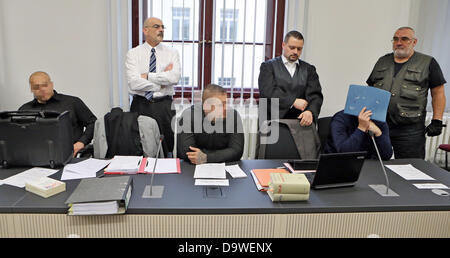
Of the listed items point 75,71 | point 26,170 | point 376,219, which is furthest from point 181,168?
point 75,71

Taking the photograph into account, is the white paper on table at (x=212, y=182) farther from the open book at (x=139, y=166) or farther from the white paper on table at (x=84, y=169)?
the white paper on table at (x=84, y=169)

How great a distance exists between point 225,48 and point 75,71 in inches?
59.6

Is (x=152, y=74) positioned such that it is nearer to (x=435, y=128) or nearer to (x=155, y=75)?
(x=155, y=75)

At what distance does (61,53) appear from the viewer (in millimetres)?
3393

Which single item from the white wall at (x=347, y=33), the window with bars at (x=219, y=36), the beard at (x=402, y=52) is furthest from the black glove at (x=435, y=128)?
the window with bars at (x=219, y=36)

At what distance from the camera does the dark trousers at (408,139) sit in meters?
2.71

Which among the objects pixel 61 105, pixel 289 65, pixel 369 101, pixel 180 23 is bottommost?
pixel 61 105

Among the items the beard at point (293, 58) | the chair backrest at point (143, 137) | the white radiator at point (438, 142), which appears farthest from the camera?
the white radiator at point (438, 142)

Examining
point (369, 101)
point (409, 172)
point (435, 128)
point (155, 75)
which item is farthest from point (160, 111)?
point (435, 128)

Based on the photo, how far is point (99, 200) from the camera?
1.47 m

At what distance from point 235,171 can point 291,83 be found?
1105mm

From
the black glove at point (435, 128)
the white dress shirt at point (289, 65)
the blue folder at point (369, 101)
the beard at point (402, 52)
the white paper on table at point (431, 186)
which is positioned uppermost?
the beard at point (402, 52)

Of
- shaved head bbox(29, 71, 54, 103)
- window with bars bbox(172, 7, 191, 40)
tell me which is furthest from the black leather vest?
shaved head bbox(29, 71, 54, 103)

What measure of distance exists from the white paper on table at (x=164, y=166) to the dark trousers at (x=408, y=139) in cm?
177
